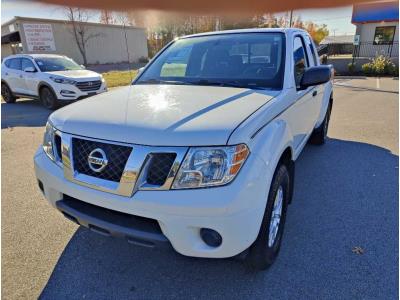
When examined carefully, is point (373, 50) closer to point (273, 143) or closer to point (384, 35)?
point (384, 35)

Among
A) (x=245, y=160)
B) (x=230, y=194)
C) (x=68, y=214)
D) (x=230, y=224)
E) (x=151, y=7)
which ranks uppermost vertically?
(x=151, y=7)

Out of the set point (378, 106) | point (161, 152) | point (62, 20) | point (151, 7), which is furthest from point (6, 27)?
point (161, 152)

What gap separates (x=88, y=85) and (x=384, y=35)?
25573 mm

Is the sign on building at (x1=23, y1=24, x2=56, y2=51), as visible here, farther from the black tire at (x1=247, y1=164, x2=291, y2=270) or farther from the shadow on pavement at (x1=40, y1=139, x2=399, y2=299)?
the black tire at (x1=247, y1=164, x2=291, y2=270)

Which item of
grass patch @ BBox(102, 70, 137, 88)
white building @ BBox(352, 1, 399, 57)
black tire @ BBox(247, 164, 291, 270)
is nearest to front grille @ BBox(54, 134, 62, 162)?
black tire @ BBox(247, 164, 291, 270)

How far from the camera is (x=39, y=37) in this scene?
26.4 m

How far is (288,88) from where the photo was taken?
8.33 ft

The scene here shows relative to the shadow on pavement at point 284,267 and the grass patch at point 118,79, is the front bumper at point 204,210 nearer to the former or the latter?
the shadow on pavement at point 284,267

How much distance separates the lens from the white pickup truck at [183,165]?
5.42 ft

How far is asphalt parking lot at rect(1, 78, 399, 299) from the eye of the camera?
2080 mm

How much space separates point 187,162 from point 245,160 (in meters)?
0.33

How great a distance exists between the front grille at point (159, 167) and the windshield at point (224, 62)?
1.22m

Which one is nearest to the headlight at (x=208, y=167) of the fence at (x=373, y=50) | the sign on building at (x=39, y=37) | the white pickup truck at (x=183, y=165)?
the white pickup truck at (x=183, y=165)

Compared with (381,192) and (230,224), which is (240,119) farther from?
(381,192)
